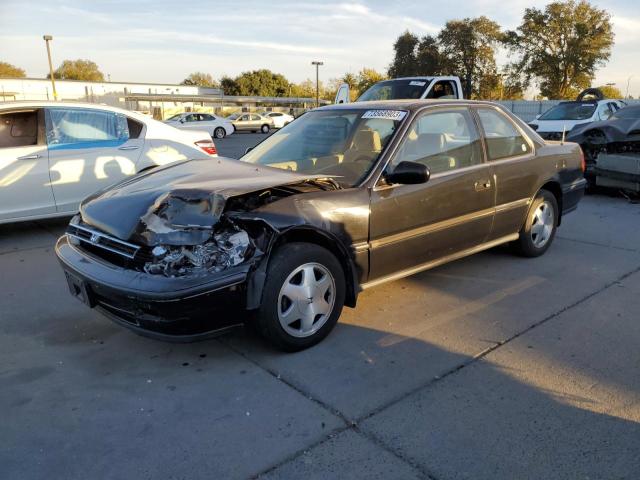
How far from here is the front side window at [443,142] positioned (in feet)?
12.9

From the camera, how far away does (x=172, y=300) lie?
8.98ft

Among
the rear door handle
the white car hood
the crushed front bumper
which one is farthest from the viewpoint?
the white car hood

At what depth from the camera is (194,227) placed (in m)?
2.95

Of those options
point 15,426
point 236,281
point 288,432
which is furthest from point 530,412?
point 15,426

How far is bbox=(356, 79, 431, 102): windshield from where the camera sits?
11.1 m

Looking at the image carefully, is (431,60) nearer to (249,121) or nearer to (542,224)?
(249,121)

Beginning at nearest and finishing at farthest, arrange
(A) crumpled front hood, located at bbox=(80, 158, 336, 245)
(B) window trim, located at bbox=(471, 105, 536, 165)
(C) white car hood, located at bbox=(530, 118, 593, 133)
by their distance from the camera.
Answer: (A) crumpled front hood, located at bbox=(80, 158, 336, 245)
(B) window trim, located at bbox=(471, 105, 536, 165)
(C) white car hood, located at bbox=(530, 118, 593, 133)

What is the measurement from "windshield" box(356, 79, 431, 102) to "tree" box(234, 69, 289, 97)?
6901 centimetres

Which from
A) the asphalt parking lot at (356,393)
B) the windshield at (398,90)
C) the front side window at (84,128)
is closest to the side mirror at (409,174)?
the asphalt parking lot at (356,393)

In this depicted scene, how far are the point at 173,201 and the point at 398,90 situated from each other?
920 centimetres

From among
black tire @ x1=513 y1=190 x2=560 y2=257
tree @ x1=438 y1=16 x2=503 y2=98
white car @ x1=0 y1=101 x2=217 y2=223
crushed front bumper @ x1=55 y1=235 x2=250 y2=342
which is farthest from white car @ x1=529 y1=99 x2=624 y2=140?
tree @ x1=438 y1=16 x2=503 y2=98

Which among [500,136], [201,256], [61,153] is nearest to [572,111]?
[500,136]

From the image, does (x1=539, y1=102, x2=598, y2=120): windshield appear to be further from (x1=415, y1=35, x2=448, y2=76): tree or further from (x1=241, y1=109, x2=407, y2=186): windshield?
(x1=415, y1=35, x2=448, y2=76): tree

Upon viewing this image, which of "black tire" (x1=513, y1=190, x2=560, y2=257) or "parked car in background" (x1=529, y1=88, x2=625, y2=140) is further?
"parked car in background" (x1=529, y1=88, x2=625, y2=140)
